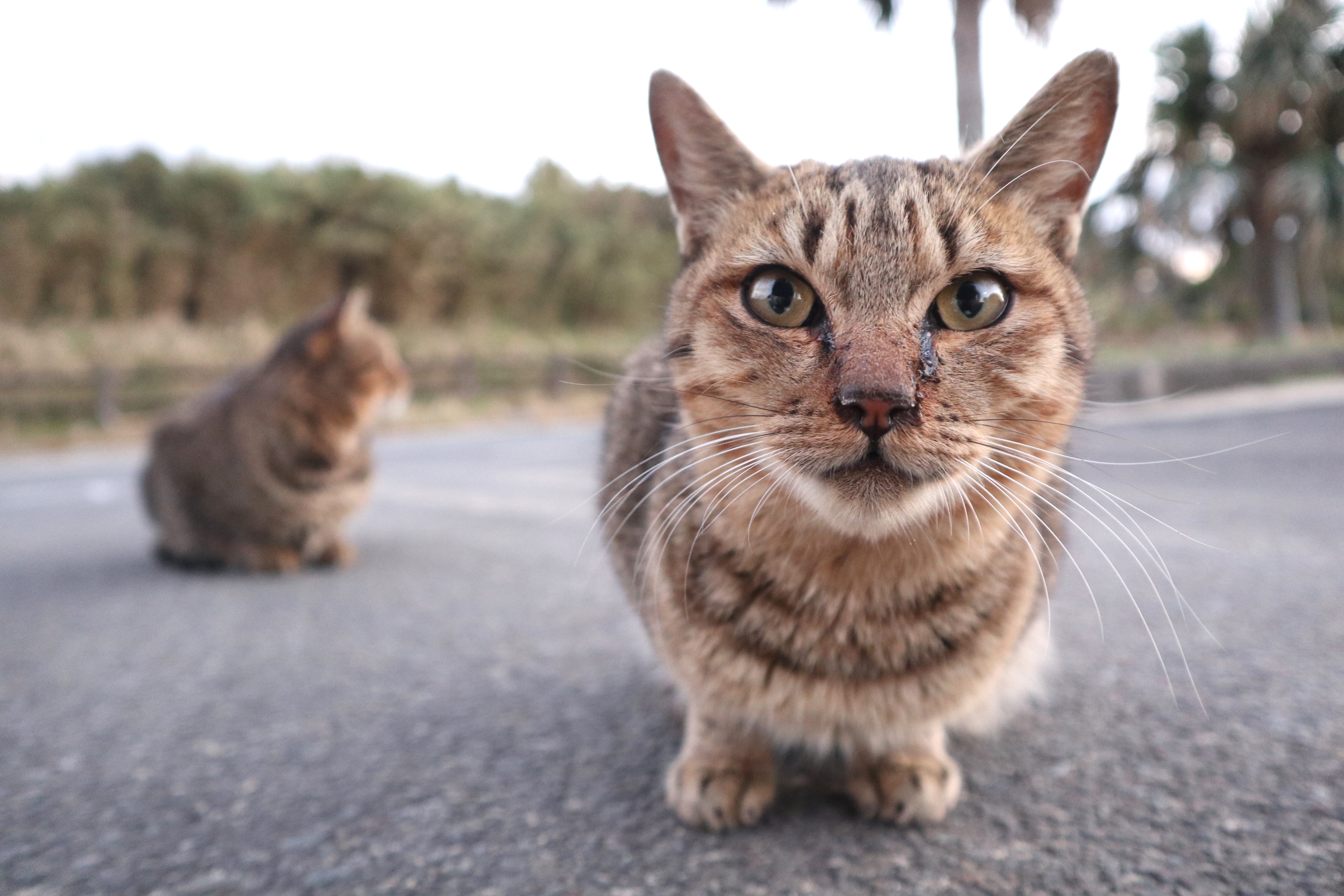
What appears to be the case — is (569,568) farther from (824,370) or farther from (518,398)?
(518,398)

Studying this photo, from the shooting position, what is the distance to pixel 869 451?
3.59 ft

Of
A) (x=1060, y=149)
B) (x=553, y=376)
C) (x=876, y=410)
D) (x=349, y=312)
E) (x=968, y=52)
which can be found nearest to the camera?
(x=876, y=410)

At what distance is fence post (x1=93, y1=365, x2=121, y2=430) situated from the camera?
1195 centimetres

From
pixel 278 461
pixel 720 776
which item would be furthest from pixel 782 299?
pixel 278 461

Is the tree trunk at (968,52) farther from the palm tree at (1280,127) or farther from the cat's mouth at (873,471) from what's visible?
the palm tree at (1280,127)

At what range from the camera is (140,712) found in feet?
5.87

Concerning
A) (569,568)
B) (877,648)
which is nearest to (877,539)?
(877,648)

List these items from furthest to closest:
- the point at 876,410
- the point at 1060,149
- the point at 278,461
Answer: the point at 278,461, the point at 1060,149, the point at 876,410

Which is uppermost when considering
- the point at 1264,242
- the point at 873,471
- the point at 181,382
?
the point at 1264,242

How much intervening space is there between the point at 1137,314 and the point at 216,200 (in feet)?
72.7

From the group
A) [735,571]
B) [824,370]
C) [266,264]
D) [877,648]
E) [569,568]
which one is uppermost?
[266,264]

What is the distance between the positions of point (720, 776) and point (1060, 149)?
4.07 feet

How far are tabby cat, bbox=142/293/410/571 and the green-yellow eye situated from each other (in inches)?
102

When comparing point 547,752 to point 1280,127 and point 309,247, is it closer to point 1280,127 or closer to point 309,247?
point 309,247
